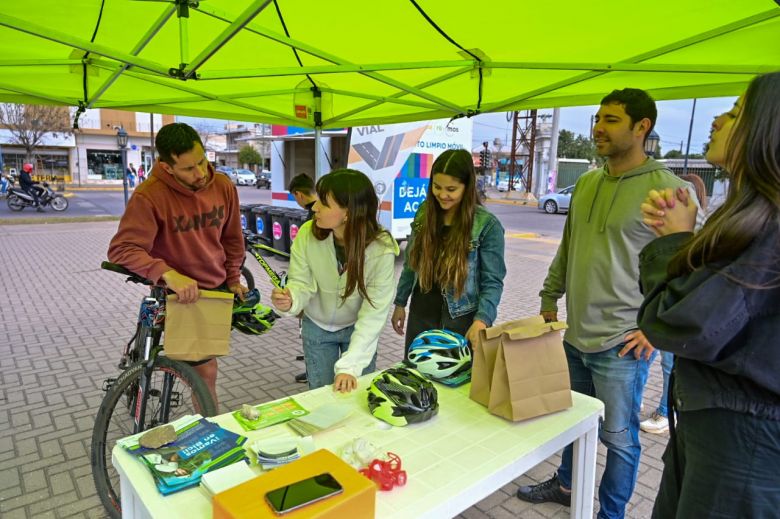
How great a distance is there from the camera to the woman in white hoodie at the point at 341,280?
2277 millimetres

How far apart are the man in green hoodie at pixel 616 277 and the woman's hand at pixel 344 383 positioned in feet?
3.65

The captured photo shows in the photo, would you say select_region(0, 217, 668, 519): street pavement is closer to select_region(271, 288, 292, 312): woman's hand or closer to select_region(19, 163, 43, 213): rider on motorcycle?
select_region(271, 288, 292, 312): woman's hand

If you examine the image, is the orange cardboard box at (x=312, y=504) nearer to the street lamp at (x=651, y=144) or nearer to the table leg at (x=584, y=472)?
the table leg at (x=584, y=472)

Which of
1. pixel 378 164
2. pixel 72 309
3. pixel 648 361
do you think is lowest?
pixel 72 309

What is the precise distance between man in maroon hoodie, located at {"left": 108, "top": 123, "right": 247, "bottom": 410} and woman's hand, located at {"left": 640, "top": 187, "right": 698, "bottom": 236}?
1.94 metres

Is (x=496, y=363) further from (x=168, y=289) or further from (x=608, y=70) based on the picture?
(x=608, y=70)

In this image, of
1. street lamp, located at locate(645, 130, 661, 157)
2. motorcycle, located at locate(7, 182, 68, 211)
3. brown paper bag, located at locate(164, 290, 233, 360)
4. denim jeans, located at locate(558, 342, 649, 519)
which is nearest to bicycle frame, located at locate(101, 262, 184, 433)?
brown paper bag, located at locate(164, 290, 233, 360)

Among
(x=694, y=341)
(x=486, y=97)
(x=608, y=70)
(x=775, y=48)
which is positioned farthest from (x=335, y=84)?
(x=694, y=341)

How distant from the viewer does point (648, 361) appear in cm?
232

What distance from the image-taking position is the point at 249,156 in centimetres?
5991

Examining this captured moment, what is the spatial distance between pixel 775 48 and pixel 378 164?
278 inches

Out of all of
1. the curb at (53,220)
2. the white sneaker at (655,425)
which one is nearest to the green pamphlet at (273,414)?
the white sneaker at (655,425)

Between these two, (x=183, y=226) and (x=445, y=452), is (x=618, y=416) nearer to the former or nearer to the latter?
(x=445, y=452)

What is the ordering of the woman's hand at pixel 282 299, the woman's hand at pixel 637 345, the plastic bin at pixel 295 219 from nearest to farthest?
the woman's hand at pixel 637 345, the woman's hand at pixel 282 299, the plastic bin at pixel 295 219
